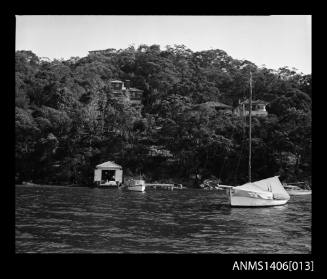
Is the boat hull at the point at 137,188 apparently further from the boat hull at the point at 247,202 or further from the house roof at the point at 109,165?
the boat hull at the point at 247,202

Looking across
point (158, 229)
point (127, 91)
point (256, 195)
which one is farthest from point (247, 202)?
point (127, 91)

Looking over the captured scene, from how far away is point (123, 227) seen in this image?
14.3 meters

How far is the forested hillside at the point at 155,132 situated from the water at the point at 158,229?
19.2m

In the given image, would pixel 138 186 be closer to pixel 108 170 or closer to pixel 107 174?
pixel 108 170

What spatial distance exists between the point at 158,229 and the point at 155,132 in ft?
101

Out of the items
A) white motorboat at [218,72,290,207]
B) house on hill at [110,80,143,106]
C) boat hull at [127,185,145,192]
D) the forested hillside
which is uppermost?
house on hill at [110,80,143,106]

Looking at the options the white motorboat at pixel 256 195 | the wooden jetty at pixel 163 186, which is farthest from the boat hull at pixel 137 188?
the white motorboat at pixel 256 195

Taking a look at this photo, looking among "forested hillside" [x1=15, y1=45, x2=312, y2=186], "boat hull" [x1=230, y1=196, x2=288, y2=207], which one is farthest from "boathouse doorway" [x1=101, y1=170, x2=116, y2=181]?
"boat hull" [x1=230, y1=196, x2=288, y2=207]

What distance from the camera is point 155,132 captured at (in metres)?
44.6

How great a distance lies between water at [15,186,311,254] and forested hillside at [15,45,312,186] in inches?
757

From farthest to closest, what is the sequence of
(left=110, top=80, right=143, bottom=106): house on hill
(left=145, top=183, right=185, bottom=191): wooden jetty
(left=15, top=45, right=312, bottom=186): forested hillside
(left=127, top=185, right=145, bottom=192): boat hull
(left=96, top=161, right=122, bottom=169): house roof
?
(left=110, top=80, right=143, bottom=106): house on hill < (left=96, top=161, right=122, bottom=169): house roof < (left=15, top=45, right=312, bottom=186): forested hillside < (left=145, top=183, right=185, bottom=191): wooden jetty < (left=127, top=185, right=145, bottom=192): boat hull

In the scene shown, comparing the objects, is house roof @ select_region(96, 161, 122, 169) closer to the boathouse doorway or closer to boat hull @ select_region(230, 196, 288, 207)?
the boathouse doorway

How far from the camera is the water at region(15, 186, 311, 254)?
1102 cm
